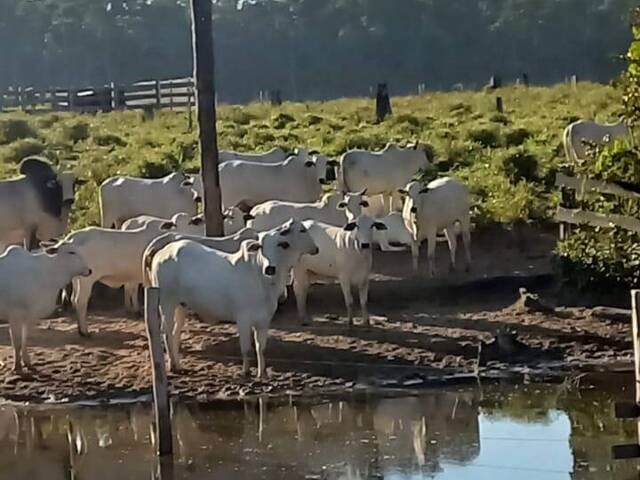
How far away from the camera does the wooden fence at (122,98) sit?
45656 mm

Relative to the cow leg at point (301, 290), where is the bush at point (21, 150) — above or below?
above

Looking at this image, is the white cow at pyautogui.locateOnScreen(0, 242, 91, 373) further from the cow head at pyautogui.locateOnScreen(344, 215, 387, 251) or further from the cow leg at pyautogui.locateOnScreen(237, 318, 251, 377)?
the cow head at pyautogui.locateOnScreen(344, 215, 387, 251)

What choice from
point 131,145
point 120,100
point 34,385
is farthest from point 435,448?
point 120,100

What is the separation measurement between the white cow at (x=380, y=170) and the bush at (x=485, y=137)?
659 cm

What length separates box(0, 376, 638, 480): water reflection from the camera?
1187 centimetres

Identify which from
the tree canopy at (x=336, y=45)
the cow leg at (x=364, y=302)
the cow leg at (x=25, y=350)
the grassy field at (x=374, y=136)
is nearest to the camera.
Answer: the cow leg at (x=25, y=350)

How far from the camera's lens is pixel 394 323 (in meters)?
17.2

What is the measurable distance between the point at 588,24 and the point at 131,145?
40.3 meters

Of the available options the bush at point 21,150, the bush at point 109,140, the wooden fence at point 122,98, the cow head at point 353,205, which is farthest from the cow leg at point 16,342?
the wooden fence at point 122,98

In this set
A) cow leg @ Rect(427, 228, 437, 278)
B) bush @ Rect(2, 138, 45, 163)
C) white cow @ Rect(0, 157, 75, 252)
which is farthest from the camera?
bush @ Rect(2, 138, 45, 163)

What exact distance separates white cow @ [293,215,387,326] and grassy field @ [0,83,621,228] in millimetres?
5021

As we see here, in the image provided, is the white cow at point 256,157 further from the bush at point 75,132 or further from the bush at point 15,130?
the bush at point 15,130

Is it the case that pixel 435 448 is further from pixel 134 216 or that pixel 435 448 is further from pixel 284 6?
pixel 284 6

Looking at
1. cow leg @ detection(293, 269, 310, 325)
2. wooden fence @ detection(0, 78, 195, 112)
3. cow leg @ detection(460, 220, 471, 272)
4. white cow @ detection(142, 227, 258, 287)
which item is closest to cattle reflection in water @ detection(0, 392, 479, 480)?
white cow @ detection(142, 227, 258, 287)
